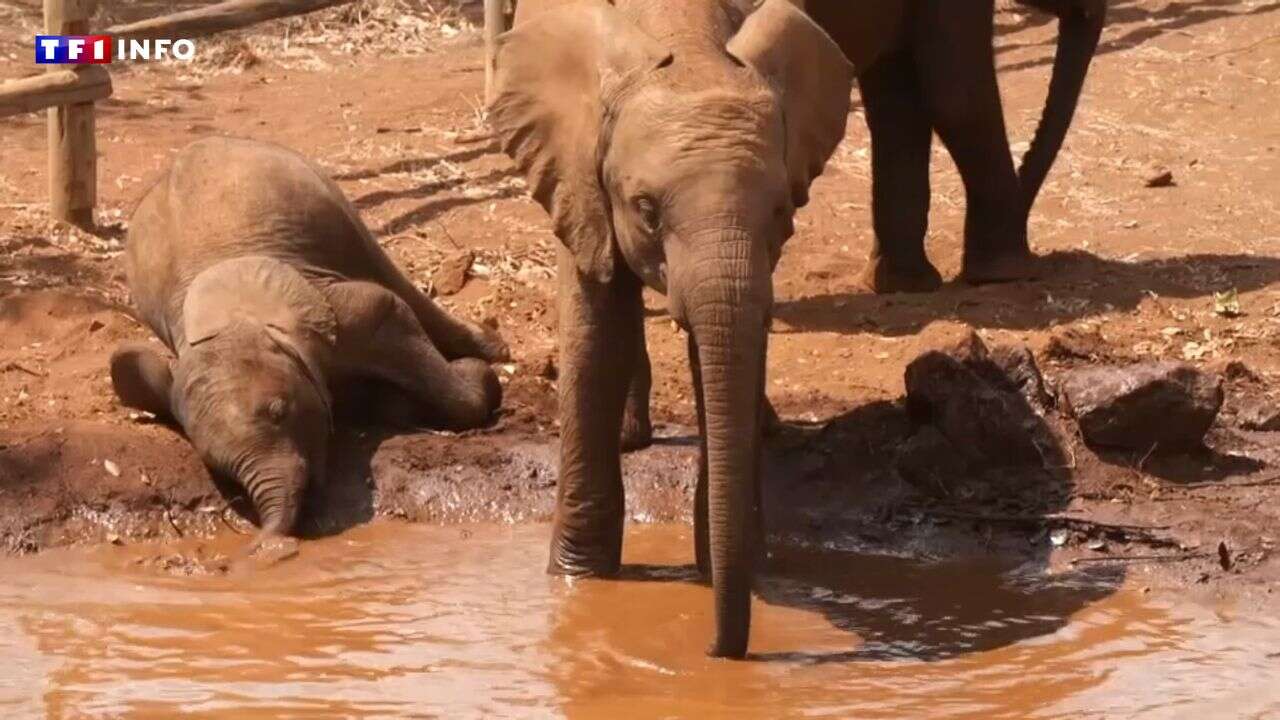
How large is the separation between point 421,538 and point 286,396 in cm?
66

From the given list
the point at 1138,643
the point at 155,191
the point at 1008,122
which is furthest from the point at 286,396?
the point at 1008,122

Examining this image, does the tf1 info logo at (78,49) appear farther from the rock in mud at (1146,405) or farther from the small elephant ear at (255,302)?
the rock in mud at (1146,405)

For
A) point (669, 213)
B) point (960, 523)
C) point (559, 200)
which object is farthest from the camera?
point (960, 523)

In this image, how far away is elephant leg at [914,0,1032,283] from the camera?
9.75 metres

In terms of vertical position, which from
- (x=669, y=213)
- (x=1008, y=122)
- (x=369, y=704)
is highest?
(x=1008, y=122)

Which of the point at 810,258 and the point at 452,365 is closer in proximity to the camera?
the point at 452,365

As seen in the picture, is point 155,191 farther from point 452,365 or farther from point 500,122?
point 500,122

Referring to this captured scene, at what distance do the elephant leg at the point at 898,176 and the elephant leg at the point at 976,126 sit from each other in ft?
0.49

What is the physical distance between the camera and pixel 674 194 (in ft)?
19.2

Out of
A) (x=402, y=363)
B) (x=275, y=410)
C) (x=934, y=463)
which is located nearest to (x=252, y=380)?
(x=275, y=410)

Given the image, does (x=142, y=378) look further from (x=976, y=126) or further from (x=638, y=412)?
(x=976, y=126)

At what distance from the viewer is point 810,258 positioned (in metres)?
10.6

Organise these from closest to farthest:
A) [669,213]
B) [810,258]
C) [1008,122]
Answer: [669,213]
[810,258]
[1008,122]

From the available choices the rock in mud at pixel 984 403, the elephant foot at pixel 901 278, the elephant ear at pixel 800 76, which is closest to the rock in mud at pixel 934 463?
the rock in mud at pixel 984 403
